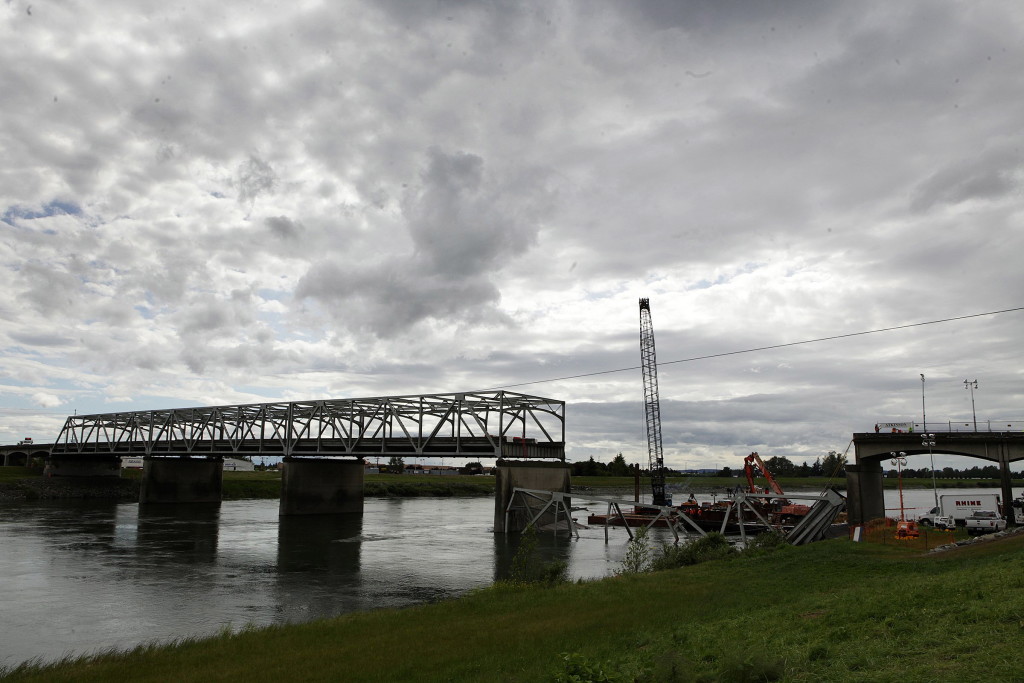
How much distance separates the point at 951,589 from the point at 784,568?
12824mm

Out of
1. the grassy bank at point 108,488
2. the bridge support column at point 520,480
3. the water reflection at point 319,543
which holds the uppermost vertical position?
the bridge support column at point 520,480

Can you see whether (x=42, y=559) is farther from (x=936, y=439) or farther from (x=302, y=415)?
(x=936, y=439)

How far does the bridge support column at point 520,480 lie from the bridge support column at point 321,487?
32.0 meters

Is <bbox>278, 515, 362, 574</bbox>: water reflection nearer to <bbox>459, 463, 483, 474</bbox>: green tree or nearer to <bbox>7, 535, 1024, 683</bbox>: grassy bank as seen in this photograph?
<bbox>7, 535, 1024, 683</bbox>: grassy bank

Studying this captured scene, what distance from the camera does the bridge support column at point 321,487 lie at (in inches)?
3410

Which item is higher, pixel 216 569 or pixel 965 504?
pixel 965 504

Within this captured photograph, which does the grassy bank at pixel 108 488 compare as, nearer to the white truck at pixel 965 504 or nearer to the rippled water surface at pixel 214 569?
the rippled water surface at pixel 214 569

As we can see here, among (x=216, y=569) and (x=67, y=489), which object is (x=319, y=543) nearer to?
(x=216, y=569)

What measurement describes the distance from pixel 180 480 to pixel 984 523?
357ft

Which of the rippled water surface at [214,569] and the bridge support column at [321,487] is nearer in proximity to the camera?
the rippled water surface at [214,569]

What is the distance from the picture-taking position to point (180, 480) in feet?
364

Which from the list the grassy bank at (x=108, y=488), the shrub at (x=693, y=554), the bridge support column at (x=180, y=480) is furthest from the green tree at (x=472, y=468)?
the shrub at (x=693, y=554)

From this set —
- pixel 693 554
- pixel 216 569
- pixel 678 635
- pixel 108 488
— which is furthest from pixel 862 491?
pixel 108 488

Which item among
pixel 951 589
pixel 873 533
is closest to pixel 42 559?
pixel 951 589
